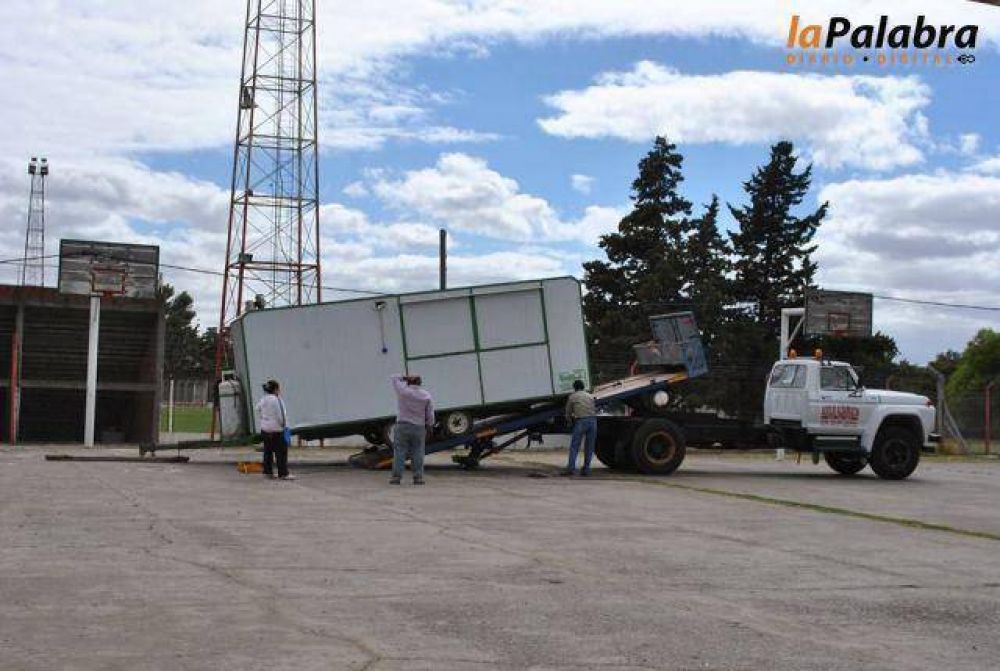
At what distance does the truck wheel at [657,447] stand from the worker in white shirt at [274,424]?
19.8ft

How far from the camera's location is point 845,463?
22.3 m

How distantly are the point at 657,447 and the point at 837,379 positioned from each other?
3.53 m

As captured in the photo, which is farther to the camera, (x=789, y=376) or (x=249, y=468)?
(x=789, y=376)

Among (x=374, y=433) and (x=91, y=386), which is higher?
(x=91, y=386)

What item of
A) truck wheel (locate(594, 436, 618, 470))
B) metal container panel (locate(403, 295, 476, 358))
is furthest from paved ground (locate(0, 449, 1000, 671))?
truck wheel (locate(594, 436, 618, 470))

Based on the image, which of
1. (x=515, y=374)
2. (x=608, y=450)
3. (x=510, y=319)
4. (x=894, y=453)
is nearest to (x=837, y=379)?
(x=894, y=453)

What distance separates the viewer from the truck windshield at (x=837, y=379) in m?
20.7

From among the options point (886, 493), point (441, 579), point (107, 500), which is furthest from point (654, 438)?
point (441, 579)

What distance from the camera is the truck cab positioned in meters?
20.6

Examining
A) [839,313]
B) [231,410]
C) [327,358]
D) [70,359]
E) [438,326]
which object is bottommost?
[231,410]

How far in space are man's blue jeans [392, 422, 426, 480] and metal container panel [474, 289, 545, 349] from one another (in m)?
3.05

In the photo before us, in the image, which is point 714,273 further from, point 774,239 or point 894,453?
point 894,453

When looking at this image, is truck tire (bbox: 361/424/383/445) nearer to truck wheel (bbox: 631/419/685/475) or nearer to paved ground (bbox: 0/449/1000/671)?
paved ground (bbox: 0/449/1000/671)

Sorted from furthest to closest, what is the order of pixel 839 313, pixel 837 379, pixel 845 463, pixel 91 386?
pixel 839 313
pixel 91 386
pixel 845 463
pixel 837 379
